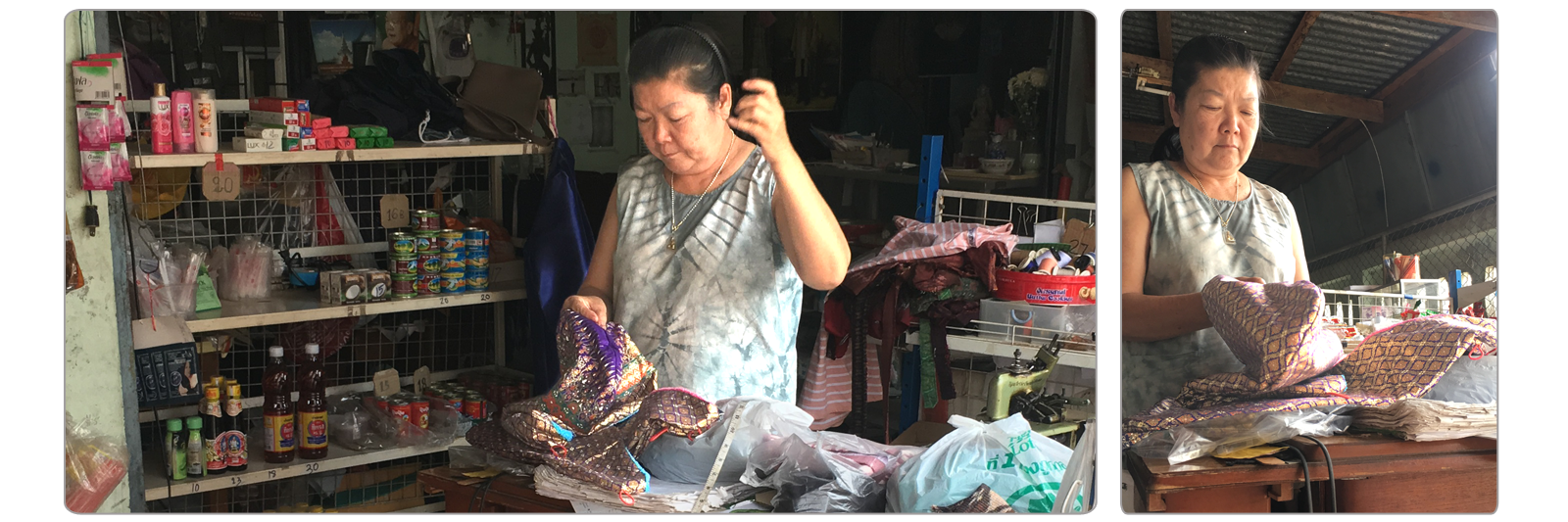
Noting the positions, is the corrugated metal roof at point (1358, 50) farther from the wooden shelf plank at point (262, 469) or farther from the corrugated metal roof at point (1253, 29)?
the wooden shelf plank at point (262, 469)

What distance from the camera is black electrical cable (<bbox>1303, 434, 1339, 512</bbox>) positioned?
1824 mm

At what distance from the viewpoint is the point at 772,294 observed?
80.5 inches

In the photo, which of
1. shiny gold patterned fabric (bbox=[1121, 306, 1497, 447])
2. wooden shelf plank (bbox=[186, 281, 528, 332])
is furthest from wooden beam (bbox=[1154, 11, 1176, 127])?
wooden shelf plank (bbox=[186, 281, 528, 332])

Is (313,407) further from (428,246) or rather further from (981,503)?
(981,503)

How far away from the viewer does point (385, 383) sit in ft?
8.96

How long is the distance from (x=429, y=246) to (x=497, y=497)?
927 millimetres

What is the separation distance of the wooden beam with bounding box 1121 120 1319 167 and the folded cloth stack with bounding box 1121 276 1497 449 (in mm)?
192

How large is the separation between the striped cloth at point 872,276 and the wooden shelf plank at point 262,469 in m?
0.70

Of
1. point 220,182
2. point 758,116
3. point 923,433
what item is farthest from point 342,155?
point 923,433

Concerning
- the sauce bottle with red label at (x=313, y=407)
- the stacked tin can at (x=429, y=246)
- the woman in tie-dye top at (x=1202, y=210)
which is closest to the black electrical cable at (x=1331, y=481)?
the woman in tie-dye top at (x=1202, y=210)

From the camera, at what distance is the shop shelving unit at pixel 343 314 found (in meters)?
2.47

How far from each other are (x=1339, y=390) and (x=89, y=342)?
2110 mm

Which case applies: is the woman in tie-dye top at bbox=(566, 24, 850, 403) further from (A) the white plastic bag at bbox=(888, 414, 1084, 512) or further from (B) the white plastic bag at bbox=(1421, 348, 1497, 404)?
(B) the white plastic bag at bbox=(1421, 348, 1497, 404)

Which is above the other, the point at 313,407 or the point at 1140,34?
the point at 1140,34
